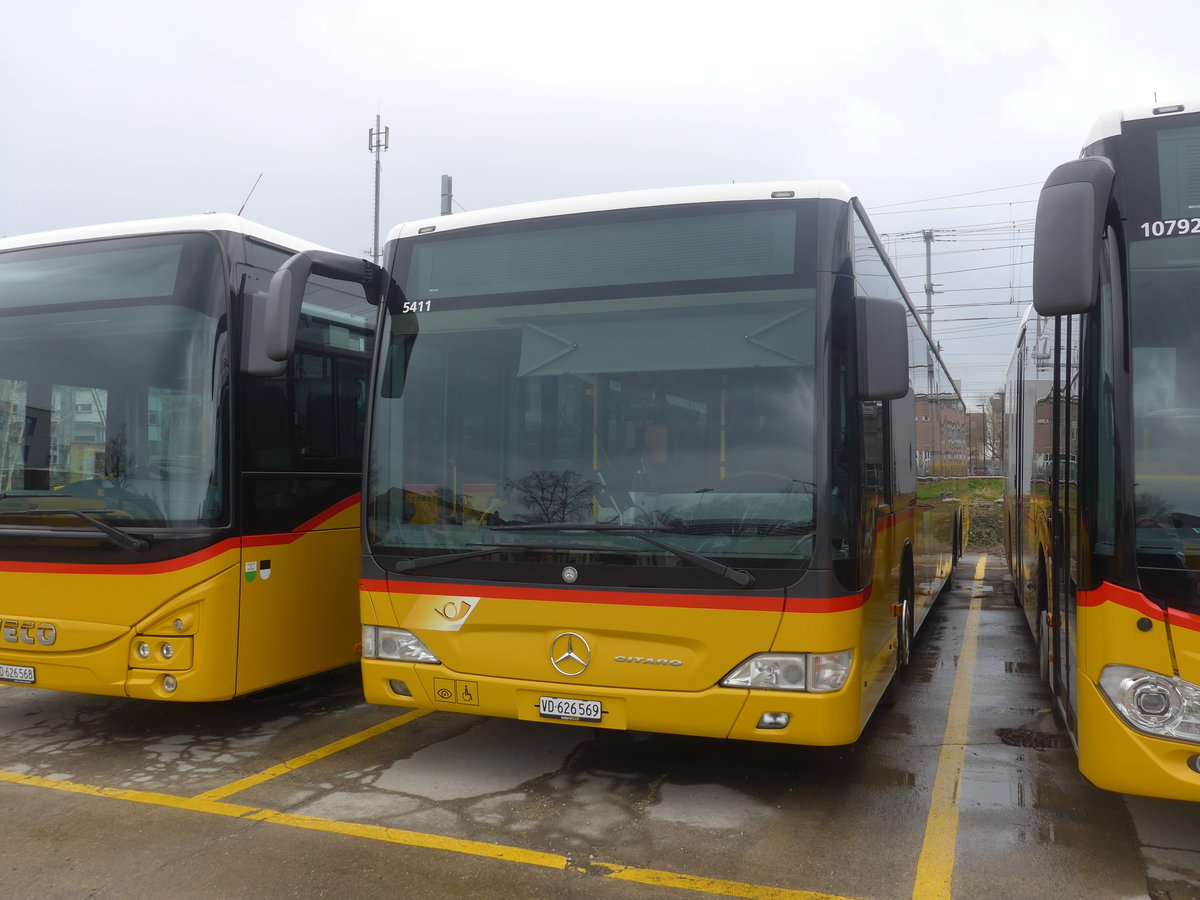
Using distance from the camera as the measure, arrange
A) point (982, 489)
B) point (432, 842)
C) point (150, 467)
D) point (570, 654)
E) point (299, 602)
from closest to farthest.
→ 1. point (432, 842)
2. point (570, 654)
3. point (150, 467)
4. point (299, 602)
5. point (982, 489)

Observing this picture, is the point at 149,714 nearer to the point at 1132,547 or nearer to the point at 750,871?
the point at 750,871

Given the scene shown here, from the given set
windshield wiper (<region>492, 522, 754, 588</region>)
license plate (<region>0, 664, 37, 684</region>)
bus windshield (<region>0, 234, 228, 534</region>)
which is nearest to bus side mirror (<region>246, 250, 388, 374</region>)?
bus windshield (<region>0, 234, 228, 534</region>)

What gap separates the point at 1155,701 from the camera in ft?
12.6

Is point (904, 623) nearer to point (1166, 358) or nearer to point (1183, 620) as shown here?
point (1183, 620)

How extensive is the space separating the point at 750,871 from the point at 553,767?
1.68 metres

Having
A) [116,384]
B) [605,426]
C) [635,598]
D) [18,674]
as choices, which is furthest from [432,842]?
[116,384]

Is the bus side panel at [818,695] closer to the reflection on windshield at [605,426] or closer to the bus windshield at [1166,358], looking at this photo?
the reflection on windshield at [605,426]

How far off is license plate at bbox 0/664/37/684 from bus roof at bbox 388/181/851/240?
3.39 metres

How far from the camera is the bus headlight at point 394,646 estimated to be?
17.2 ft

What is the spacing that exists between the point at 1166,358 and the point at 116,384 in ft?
17.9

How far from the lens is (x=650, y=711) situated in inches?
187

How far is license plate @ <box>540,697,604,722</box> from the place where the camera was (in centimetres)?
482

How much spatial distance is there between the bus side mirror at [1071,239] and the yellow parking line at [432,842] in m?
2.49

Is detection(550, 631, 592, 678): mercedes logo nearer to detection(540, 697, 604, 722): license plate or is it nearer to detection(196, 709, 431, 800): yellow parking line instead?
detection(540, 697, 604, 722): license plate
